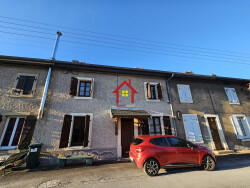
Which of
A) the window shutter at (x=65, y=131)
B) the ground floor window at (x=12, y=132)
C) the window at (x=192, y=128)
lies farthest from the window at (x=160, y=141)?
the ground floor window at (x=12, y=132)

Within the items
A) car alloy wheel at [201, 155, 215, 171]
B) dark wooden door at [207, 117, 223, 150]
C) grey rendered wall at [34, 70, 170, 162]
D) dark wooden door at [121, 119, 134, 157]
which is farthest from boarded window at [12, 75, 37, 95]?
dark wooden door at [207, 117, 223, 150]

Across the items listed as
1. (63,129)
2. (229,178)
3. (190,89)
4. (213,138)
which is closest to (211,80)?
(190,89)

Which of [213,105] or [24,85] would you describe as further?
[213,105]

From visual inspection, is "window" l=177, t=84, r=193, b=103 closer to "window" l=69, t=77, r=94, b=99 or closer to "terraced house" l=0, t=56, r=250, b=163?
"terraced house" l=0, t=56, r=250, b=163

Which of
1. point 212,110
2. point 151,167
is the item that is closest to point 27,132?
point 151,167

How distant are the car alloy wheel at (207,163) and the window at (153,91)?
4.38 metres

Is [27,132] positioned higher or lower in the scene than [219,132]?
higher

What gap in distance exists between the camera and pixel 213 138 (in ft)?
25.5

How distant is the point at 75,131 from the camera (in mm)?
6188

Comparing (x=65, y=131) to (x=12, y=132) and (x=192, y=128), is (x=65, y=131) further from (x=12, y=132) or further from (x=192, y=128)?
(x=192, y=128)

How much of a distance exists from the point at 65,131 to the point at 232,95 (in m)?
14.2

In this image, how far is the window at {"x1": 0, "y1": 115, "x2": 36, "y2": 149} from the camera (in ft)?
17.7

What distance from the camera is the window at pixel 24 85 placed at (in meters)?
6.30

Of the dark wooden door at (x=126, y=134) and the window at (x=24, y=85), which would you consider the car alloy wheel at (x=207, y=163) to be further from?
the window at (x=24, y=85)
